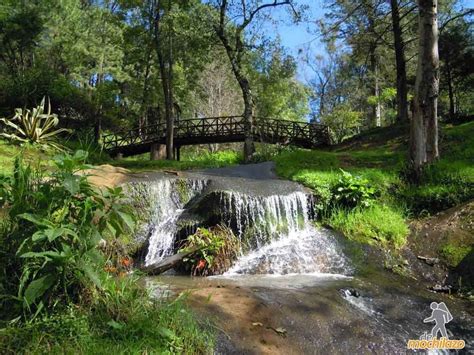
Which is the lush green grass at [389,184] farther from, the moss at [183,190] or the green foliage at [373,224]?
the moss at [183,190]

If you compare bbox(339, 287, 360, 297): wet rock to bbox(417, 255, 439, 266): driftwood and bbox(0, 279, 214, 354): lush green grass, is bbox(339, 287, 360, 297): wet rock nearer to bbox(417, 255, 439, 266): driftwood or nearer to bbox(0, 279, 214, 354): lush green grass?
bbox(0, 279, 214, 354): lush green grass

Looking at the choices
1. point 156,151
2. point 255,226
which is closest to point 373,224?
point 255,226

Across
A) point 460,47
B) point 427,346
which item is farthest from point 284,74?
point 427,346

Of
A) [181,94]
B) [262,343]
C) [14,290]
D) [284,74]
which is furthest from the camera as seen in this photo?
[181,94]

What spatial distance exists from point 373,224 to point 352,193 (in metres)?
0.84

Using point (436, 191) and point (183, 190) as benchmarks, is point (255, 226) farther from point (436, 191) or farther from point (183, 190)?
point (436, 191)

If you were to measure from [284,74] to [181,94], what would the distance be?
9.60 meters

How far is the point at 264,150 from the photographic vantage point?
1705 centimetres

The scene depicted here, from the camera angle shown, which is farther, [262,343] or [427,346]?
[427,346]

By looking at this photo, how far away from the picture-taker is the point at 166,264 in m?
6.09

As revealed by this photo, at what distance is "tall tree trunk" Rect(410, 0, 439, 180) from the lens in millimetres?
9062

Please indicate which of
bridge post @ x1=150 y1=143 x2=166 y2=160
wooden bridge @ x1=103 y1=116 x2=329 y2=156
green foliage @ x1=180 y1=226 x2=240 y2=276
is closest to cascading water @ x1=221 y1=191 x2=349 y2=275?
green foliage @ x1=180 y1=226 x2=240 y2=276

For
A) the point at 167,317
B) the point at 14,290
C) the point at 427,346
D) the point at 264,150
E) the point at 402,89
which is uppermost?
the point at 402,89

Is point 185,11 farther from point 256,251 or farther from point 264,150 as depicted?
point 256,251
